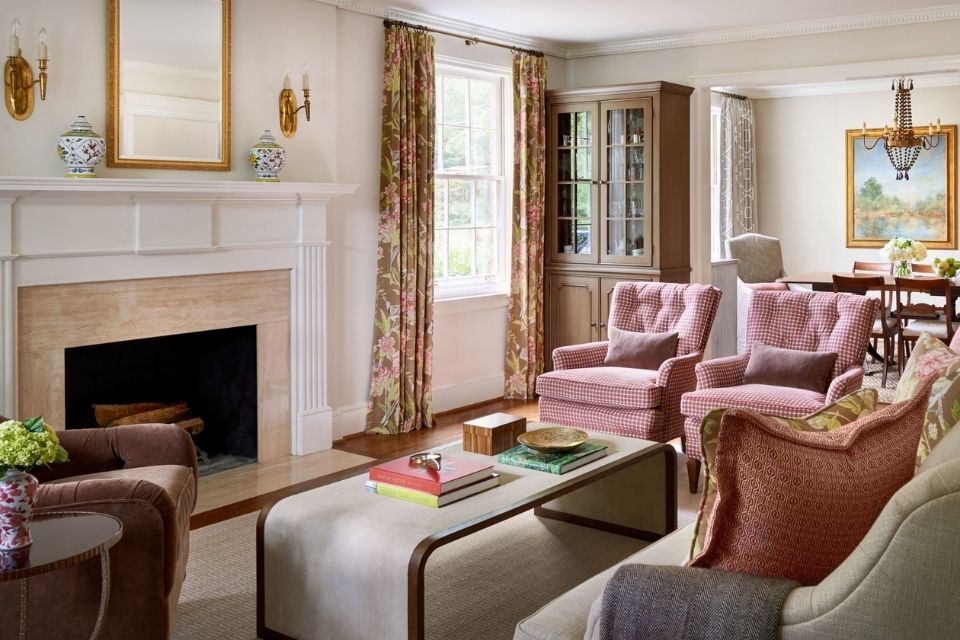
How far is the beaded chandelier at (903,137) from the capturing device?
827 cm

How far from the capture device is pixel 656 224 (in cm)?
660

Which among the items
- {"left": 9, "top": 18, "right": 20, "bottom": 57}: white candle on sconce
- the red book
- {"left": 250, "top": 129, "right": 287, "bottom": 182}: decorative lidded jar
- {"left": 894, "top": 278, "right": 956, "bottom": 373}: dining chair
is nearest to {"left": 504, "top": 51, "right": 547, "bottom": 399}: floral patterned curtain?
{"left": 250, "top": 129, "right": 287, "bottom": 182}: decorative lidded jar

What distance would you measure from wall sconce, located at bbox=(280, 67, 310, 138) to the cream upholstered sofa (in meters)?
4.09

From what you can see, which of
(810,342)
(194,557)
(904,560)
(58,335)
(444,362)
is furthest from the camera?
(444,362)

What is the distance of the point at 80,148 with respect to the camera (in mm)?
4141

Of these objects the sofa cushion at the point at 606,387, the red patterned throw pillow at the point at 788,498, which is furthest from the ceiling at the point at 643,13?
the red patterned throw pillow at the point at 788,498

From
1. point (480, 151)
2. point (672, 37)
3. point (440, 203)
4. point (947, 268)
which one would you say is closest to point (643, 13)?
point (672, 37)

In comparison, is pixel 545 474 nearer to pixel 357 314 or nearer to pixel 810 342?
pixel 810 342

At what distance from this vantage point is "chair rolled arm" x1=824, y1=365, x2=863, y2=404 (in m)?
4.23

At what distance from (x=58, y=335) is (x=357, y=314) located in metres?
1.88

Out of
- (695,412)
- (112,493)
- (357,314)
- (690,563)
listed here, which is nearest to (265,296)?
(357,314)

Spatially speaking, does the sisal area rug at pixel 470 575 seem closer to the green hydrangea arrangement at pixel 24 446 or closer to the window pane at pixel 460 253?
the green hydrangea arrangement at pixel 24 446

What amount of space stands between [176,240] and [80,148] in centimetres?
61

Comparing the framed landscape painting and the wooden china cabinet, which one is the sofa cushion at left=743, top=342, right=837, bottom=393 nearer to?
the wooden china cabinet
